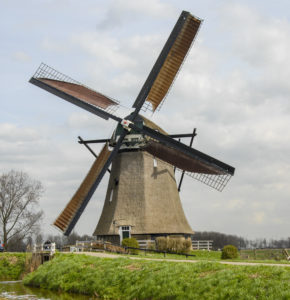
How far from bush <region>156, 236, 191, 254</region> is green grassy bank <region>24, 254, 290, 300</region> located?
6.82 m

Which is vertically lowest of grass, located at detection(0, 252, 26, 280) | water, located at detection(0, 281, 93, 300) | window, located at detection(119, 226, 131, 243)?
water, located at detection(0, 281, 93, 300)

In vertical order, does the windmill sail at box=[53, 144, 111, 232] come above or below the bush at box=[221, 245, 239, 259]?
above

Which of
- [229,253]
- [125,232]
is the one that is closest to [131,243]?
[125,232]

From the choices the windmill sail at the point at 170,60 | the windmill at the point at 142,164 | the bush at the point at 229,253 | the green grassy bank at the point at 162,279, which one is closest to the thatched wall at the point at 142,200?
the windmill at the point at 142,164

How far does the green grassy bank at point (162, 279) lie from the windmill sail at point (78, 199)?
3890 millimetres

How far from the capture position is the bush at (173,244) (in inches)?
1059

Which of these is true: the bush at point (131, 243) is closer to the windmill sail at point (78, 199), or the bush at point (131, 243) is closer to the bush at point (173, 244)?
the bush at point (173, 244)

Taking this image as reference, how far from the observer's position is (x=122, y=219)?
91.9 feet

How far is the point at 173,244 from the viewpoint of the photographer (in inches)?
1072

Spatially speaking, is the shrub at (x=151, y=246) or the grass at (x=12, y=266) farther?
the grass at (x=12, y=266)

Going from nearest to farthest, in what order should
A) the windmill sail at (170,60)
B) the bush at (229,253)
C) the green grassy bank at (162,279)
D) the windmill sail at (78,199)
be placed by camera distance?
the green grassy bank at (162,279) < the bush at (229,253) < the windmill sail at (78,199) < the windmill sail at (170,60)

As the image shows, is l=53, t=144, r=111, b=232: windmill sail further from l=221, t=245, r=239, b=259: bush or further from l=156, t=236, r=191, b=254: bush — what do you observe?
l=221, t=245, r=239, b=259: bush

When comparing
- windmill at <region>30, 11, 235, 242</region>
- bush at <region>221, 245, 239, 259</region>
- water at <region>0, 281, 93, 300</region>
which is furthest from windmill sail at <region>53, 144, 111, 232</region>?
bush at <region>221, 245, 239, 259</region>

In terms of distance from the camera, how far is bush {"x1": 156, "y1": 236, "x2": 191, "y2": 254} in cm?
2689
